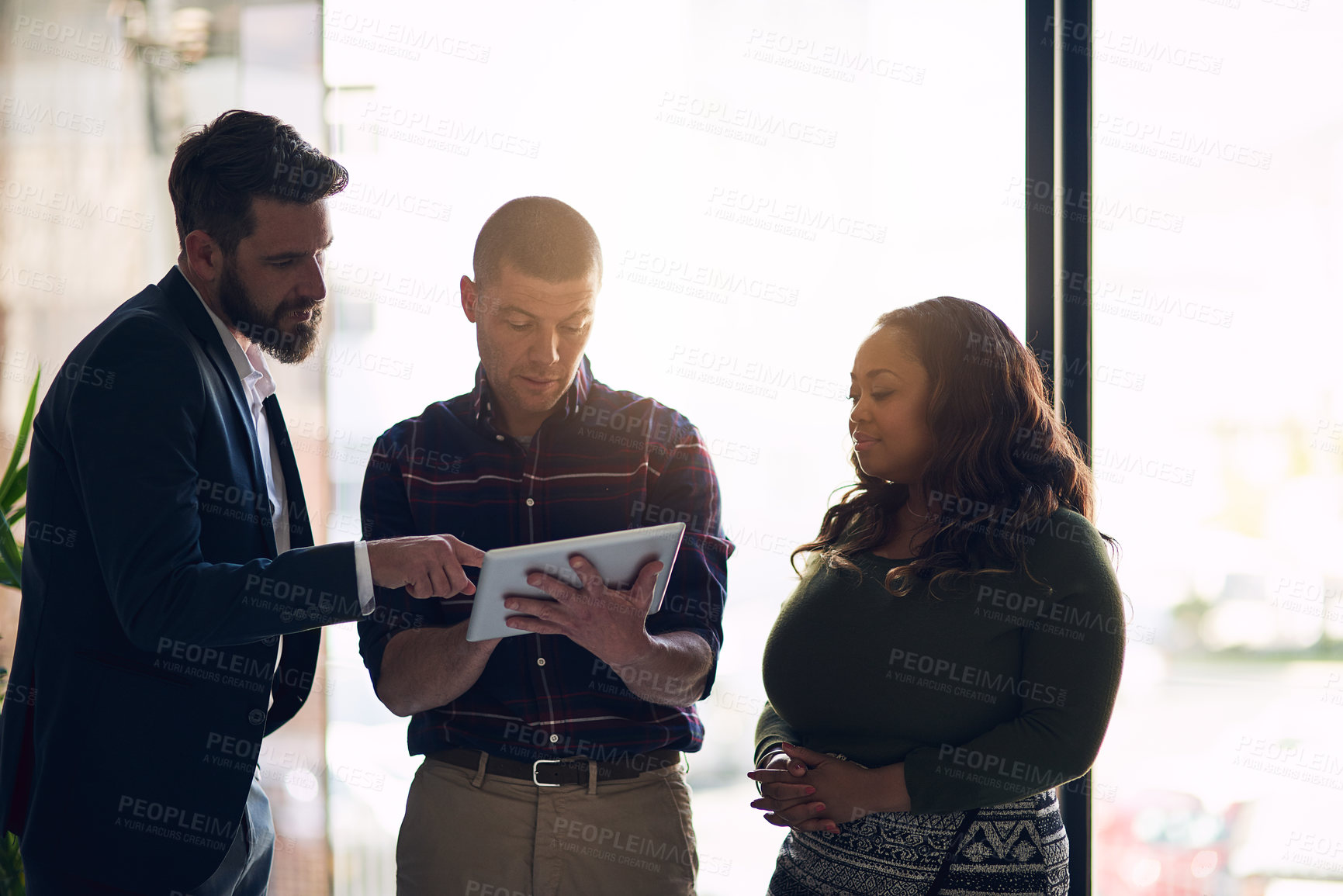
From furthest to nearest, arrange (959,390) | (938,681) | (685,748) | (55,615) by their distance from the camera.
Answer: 1. (685,748)
2. (959,390)
3. (938,681)
4. (55,615)

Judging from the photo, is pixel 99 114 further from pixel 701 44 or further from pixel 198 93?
pixel 701 44

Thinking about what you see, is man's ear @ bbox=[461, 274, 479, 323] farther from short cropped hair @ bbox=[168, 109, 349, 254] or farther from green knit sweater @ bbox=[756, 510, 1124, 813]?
green knit sweater @ bbox=[756, 510, 1124, 813]

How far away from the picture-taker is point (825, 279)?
2217mm

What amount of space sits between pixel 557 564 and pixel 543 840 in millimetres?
535

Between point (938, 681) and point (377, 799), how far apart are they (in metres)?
1.67

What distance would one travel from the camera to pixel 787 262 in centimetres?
222

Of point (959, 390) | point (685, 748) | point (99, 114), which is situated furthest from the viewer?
point (99, 114)

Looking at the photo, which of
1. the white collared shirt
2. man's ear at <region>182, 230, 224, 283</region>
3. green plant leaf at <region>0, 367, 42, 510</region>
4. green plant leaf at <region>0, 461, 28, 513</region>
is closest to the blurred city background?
green plant leaf at <region>0, 367, 42, 510</region>

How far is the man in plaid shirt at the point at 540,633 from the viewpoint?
59.7 inches

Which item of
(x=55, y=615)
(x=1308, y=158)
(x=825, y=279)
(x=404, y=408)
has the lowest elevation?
(x=55, y=615)

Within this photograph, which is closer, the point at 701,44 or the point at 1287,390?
the point at 1287,390

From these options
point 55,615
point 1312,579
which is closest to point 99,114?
point 55,615

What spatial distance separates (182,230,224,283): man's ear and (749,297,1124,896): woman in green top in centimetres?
104

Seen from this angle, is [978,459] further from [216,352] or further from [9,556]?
[9,556]
